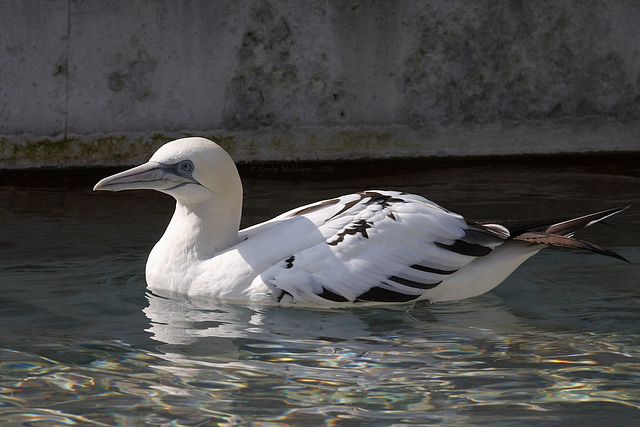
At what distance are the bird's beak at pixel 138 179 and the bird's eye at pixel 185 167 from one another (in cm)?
8

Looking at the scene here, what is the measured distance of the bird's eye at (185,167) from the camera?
5.62 m

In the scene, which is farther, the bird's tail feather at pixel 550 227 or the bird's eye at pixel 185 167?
the bird's eye at pixel 185 167

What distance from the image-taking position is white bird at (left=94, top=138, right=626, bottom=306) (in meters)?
5.38

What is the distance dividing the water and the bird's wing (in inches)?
5.6

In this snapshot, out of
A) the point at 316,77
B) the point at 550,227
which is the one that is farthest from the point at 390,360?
the point at 316,77

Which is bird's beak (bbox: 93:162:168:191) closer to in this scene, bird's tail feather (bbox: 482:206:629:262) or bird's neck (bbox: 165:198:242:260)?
bird's neck (bbox: 165:198:242:260)

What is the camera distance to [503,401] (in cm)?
415

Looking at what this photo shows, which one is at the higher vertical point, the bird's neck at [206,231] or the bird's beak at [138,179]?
the bird's beak at [138,179]

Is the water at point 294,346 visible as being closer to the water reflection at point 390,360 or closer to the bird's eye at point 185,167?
the water reflection at point 390,360

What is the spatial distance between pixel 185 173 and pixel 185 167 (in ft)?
0.11

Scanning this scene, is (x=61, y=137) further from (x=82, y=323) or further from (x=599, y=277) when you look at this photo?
(x=599, y=277)

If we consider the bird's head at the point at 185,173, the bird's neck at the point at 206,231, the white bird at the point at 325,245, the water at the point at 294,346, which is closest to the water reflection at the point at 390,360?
the water at the point at 294,346

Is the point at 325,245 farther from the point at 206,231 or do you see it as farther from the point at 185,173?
the point at 185,173

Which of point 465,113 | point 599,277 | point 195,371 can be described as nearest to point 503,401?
point 195,371
